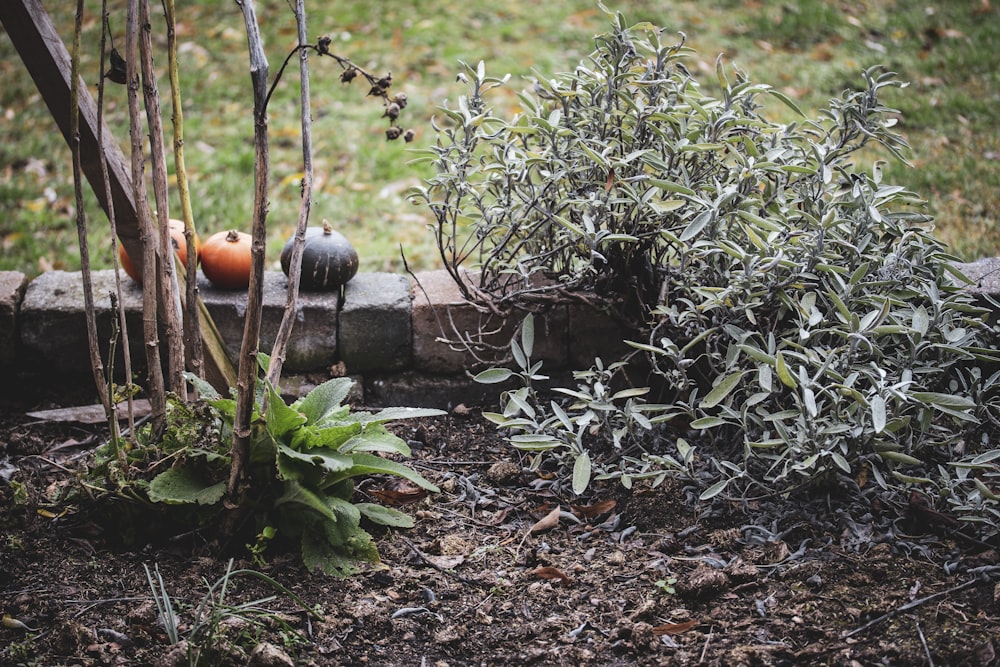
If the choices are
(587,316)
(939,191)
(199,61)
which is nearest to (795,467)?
(587,316)

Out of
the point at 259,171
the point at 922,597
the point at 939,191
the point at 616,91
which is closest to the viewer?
the point at 259,171

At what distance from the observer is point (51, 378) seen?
9.69ft

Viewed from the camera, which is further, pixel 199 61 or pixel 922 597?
pixel 199 61

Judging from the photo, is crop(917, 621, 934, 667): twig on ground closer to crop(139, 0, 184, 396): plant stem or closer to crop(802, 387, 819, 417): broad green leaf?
crop(802, 387, 819, 417): broad green leaf

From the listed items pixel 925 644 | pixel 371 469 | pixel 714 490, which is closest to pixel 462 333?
pixel 371 469

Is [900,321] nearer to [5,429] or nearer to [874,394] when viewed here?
[874,394]

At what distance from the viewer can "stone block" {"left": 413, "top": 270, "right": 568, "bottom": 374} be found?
2904 millimetres

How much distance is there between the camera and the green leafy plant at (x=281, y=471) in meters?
2.00

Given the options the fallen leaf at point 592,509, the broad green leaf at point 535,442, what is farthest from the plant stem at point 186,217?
the fallen leaf at point 592,509

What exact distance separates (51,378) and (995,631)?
2966 millimetres

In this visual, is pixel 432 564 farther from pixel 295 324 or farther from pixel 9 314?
pixel 9 314

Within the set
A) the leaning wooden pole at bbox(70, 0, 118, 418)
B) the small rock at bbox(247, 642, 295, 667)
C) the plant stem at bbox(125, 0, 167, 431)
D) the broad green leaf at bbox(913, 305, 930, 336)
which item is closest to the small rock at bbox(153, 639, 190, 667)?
the small rock at bbox(247, 642, 295, 667)

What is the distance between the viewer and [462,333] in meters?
2.95

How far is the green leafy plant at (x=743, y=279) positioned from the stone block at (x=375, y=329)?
339mm
